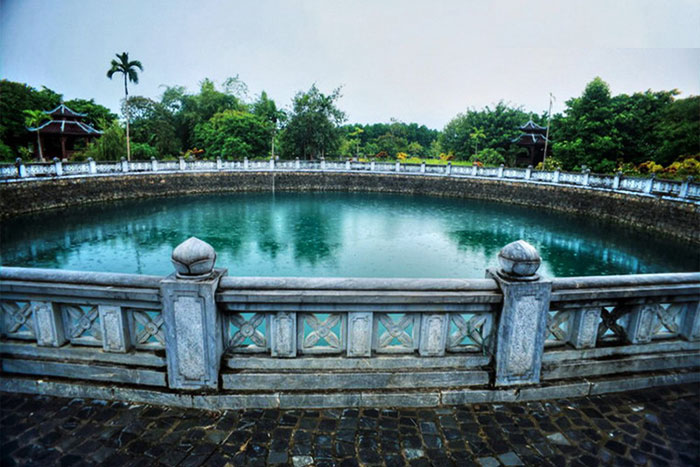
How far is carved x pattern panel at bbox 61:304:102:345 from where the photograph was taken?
269cm

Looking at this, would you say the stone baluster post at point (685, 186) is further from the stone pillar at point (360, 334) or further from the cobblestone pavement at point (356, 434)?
the stone pillar at point (360, 334)

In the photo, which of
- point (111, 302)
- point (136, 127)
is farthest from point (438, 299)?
point (136, 127)

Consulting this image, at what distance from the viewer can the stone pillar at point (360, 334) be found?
265 cm

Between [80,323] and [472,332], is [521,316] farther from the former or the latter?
[80,323]

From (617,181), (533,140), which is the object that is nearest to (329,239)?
(617,181)

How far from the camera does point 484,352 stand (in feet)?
9.25

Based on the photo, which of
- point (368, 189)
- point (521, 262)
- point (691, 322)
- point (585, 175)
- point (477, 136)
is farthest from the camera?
point (477, 136)

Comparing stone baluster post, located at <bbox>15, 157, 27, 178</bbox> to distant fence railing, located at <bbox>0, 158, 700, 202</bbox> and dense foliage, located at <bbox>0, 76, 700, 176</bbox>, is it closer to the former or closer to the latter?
distant fence railing, located at <bbox>0, 158, 700, 202</bbox>

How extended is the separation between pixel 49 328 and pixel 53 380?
14.1 inches

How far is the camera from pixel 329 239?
1386cm

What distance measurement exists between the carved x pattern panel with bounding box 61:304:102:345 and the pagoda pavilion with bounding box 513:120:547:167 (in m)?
33.0

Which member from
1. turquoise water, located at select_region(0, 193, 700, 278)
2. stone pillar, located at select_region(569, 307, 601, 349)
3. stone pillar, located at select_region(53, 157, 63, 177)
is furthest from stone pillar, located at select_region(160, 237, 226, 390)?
stone pillar, located at select_region(53, 157, 63, 177)

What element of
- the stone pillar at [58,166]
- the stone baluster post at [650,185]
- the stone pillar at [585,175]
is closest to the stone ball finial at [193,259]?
the stone baluster post at [650,185]

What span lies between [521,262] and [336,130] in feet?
102
